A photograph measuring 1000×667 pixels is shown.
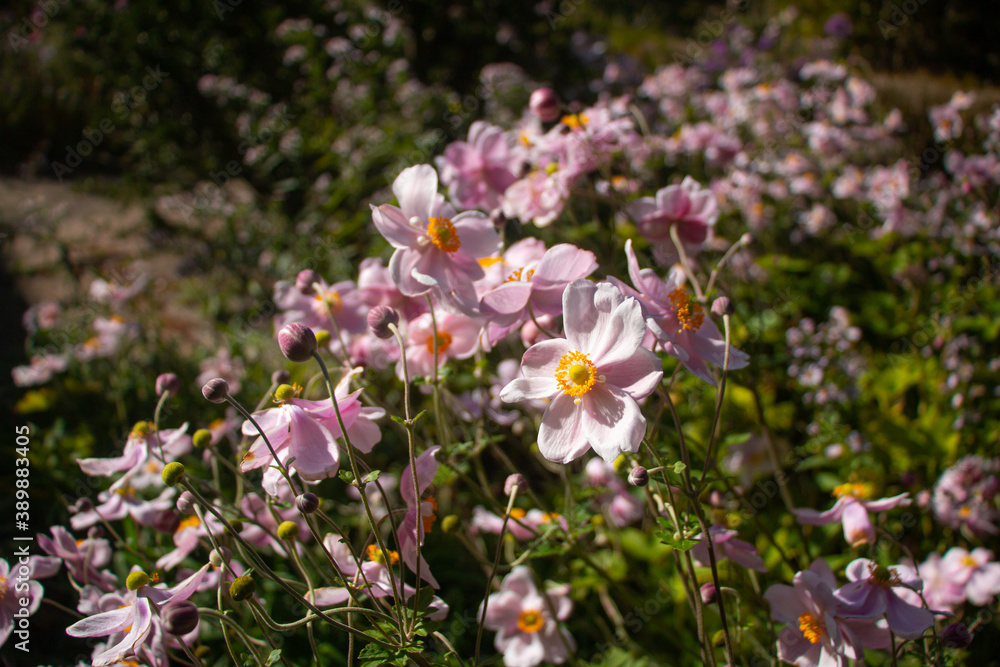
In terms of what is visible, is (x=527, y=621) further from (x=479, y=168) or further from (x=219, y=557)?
(x=479, y=168)

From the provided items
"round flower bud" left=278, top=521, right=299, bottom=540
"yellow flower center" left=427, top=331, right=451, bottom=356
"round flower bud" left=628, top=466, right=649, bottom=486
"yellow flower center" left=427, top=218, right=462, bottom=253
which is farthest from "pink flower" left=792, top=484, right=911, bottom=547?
"round flower bud" left=278, top=521, right=299, bottom=540

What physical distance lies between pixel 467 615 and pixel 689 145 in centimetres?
261

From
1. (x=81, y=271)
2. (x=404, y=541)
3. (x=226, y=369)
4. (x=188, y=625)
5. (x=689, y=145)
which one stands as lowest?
(x=81, y=271)

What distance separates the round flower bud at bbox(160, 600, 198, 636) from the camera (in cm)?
95

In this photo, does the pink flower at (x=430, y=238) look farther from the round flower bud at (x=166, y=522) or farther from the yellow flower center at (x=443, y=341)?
the round flower bud at (x=166, y=522)

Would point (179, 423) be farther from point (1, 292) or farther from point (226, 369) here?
point (1, 292)

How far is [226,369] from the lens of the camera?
332 cm

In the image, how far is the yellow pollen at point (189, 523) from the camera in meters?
1.50

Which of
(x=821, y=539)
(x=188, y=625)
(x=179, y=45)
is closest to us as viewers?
(x=188, y=625)

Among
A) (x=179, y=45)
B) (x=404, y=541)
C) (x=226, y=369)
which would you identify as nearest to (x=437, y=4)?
(x=179, y=45)

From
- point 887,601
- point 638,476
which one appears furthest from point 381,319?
point 887,601

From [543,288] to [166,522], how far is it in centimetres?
113

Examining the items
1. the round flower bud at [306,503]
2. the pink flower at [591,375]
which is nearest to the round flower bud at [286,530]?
the round flower bud at [306,503]

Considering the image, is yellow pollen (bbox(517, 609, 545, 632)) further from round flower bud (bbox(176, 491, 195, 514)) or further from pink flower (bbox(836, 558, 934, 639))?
round flower bud (bbox(176, 491, 195, 514))
